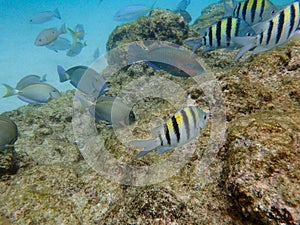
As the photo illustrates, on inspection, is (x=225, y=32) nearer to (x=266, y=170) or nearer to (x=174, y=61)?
(x=174, y=61)

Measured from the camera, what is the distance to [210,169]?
6.86 feet

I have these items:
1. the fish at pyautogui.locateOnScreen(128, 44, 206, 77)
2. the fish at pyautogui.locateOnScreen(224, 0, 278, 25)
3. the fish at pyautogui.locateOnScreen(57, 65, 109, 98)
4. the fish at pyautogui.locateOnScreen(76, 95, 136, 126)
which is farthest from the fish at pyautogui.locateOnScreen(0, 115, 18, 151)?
the fish at pyautogui.locateOnScreen(224, 0, 278, 25)

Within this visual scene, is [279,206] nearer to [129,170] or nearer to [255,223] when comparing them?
[255,223]

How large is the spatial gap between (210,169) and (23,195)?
220 centimetres

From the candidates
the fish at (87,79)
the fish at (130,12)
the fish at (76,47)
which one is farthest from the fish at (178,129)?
the fish at (76,47)

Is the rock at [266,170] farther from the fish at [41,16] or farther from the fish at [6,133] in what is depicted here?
the fish at [41,16]

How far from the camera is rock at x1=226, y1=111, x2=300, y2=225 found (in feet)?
4.56

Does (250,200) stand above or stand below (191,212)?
above

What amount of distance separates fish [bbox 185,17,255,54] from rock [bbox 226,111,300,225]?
1.25 metres

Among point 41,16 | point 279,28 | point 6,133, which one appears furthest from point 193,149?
point 41,16

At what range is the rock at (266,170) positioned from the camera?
54.7 inches

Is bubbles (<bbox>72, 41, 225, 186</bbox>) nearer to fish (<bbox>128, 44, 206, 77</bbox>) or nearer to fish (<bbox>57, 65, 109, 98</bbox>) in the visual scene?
fish (<bbox>128, 44, 206, 77</bbox>)

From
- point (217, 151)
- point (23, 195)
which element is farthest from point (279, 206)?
point (23, 195)

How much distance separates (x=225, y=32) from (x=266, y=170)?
1829mm
